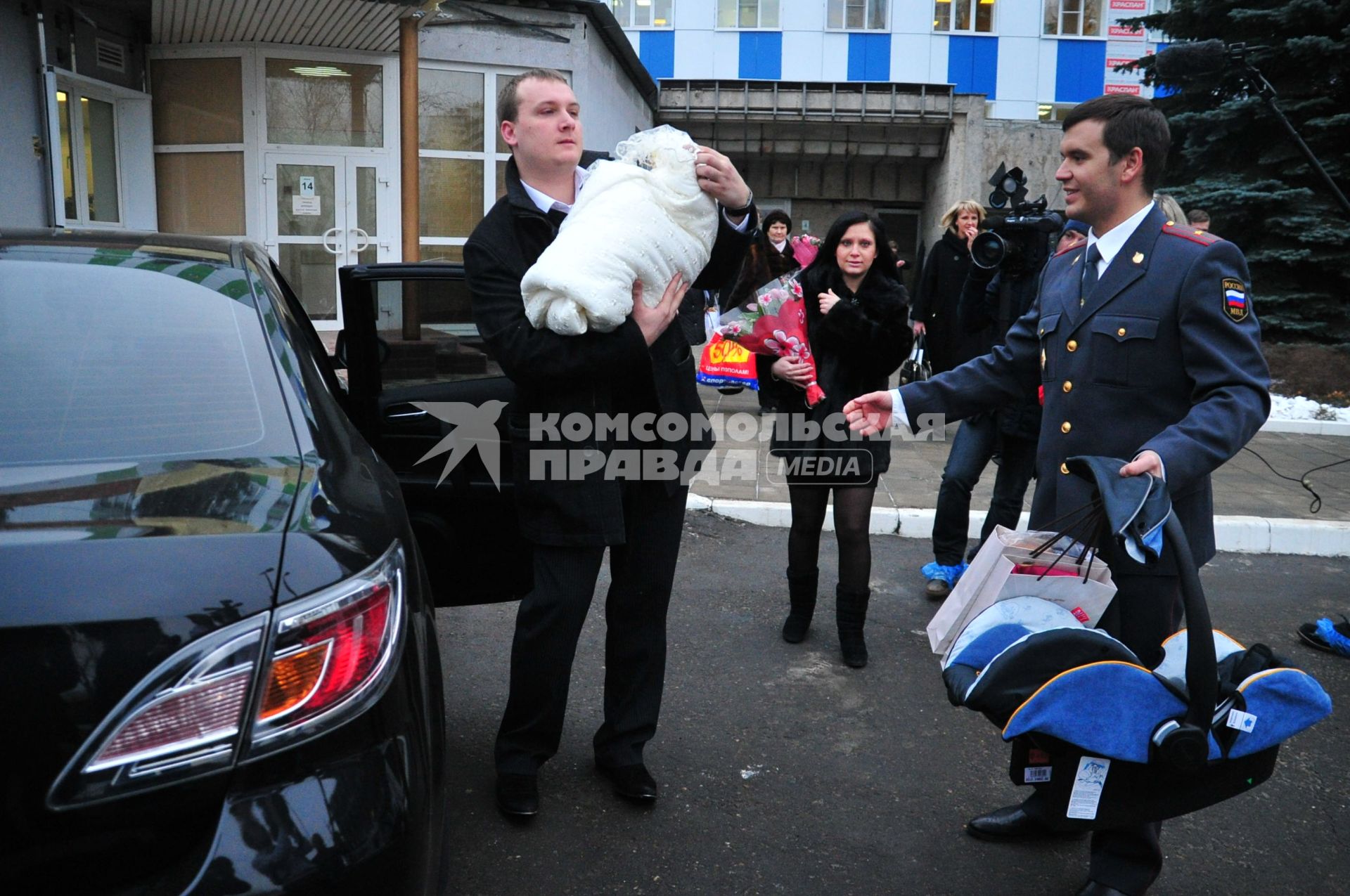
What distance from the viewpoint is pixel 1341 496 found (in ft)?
23.7

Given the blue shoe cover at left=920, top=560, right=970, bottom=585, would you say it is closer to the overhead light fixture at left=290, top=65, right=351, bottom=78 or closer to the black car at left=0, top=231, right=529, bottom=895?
the black car at left=0, top=231, right=529, bottom=895

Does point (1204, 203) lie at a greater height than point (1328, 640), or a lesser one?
greater

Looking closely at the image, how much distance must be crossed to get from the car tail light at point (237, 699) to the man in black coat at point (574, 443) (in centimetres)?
118

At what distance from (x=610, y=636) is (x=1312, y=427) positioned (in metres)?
9.28

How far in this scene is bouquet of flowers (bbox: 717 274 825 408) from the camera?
4.17m

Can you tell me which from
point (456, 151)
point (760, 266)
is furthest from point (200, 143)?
point (760, 266)

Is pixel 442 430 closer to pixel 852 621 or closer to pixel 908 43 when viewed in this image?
pixel 852 621

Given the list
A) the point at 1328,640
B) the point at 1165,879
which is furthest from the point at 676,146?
the point at 1328,640

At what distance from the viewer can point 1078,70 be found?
25656 millimetres

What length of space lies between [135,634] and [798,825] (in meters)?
2.07

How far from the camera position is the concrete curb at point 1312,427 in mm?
9977

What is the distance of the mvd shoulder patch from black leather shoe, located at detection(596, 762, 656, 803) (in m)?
1.96

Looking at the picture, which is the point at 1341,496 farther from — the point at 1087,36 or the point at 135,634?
the point at 1087,36

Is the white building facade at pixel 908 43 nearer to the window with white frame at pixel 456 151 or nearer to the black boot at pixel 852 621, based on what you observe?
the window with white frame at pixel 456 151
